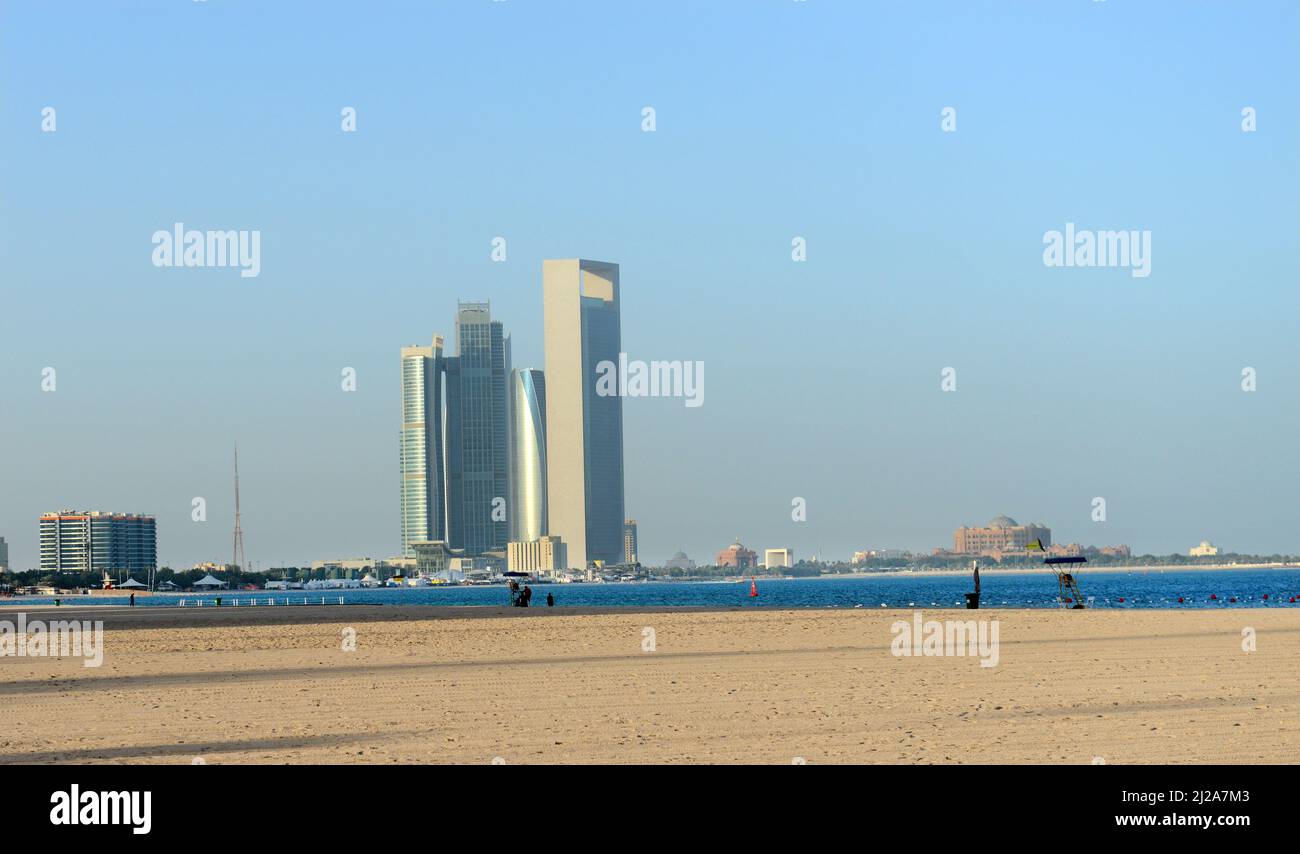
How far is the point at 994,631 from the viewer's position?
144 ft

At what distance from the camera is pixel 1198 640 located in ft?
123

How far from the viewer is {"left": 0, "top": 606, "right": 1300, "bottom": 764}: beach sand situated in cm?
1677

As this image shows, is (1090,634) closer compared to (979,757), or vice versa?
(979,757)

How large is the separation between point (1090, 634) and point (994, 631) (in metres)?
3.05

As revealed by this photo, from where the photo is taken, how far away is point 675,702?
22.5 meters

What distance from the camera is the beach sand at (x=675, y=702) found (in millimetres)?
16766
